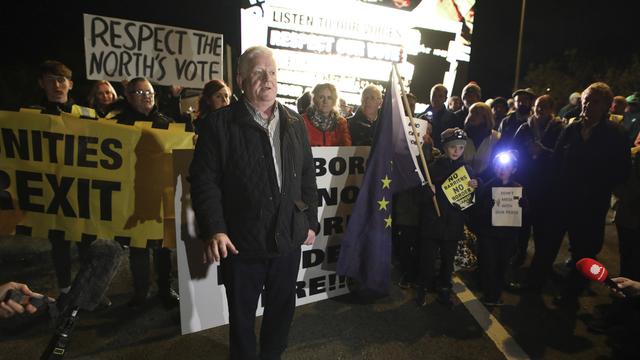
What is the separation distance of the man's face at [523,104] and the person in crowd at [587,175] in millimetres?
1502

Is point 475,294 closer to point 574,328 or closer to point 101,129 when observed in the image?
point 574,328

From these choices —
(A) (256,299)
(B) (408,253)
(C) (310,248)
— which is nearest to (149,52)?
(C) (310,248)

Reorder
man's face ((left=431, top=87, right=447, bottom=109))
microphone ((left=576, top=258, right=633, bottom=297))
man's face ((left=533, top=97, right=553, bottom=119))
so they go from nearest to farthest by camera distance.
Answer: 1. microphone ((left=576, top=258, right=633, bottom=297))
2. man's face ((left=533, top=97, right=553, bottom=119))
3. man's face ((left=431, top=87, right=447, bottom=109))

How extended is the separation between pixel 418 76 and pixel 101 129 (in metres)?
6.22

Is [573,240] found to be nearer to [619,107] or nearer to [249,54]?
[249,54]

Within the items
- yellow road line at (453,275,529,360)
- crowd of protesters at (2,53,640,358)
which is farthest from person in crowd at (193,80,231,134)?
yellow road line at (453,275,529,360)

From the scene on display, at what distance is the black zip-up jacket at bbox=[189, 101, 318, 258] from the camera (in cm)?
240

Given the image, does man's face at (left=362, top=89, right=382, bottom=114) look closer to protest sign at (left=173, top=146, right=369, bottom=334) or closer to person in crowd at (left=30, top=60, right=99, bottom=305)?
protest sign at (left=173, top=146, right=369, bottom=334)

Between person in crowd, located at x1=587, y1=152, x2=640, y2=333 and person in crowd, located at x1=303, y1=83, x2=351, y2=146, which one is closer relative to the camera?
person in crowd, located at x1=587, y1=152, x2=640, y2=333

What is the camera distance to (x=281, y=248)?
2.50 m

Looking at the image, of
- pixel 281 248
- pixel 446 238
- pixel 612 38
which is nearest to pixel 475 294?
pixel 446 238

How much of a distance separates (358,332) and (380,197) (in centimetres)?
121

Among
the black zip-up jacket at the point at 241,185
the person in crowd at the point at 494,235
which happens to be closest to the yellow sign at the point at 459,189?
the person in crowd at the point at 494,235

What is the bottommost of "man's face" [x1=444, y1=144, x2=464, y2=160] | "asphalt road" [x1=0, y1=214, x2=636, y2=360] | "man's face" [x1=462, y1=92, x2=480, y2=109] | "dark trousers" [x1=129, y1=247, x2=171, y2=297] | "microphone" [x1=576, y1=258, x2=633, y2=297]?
"asphalt road" [x1=0, y1=214, x2=636, y2=360]
